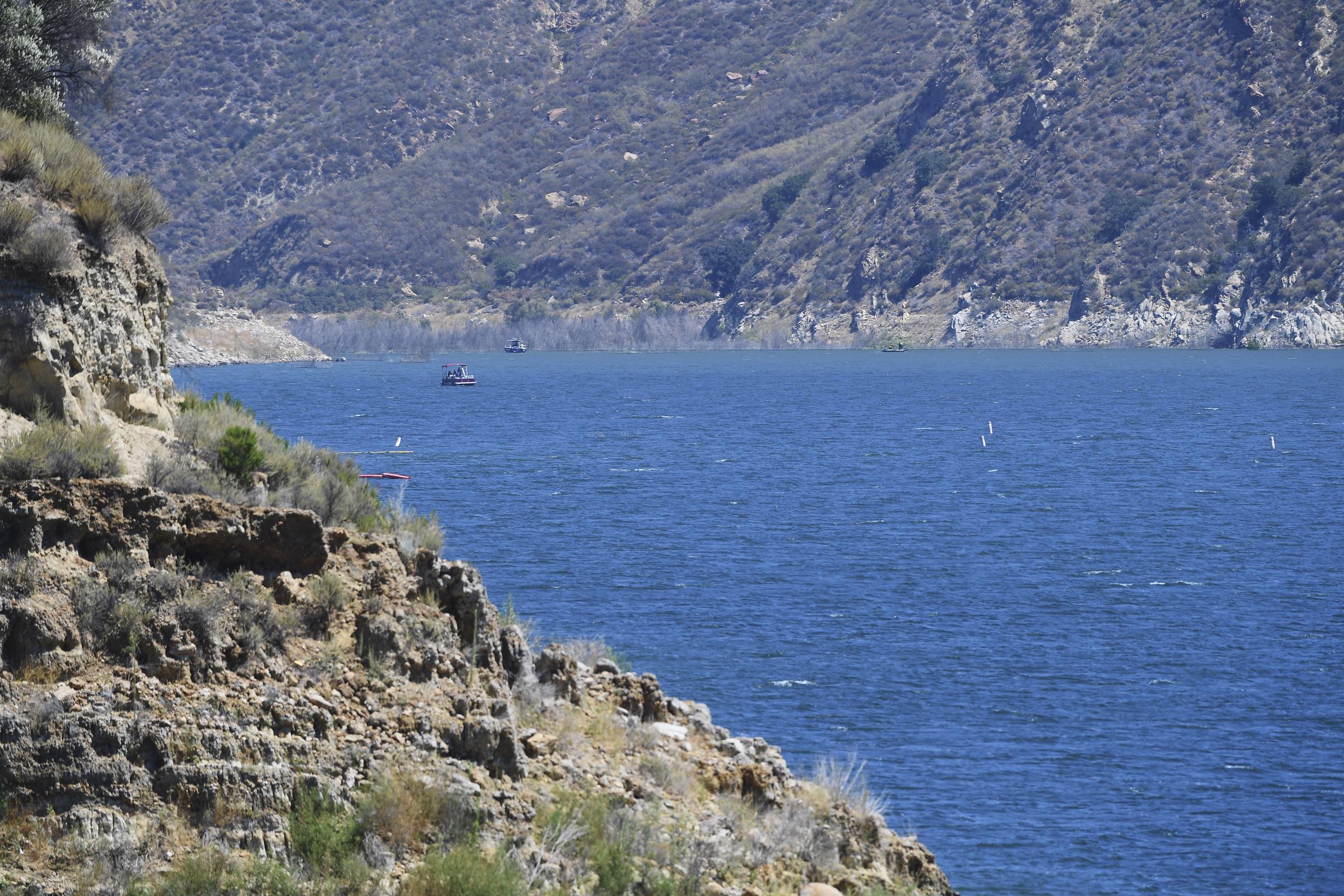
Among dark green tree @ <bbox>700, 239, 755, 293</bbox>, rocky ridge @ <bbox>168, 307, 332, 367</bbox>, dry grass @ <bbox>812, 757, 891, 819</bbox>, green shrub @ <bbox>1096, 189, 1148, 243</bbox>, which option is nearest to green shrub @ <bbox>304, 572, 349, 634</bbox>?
dry grass @ <bbox>812, 757, 891, 819</bbox>

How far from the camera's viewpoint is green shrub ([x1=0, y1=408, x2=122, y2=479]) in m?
11.7

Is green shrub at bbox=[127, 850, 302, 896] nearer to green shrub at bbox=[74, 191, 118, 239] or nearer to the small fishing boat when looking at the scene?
green shrub at bbox=[74, 191, 118, 239]

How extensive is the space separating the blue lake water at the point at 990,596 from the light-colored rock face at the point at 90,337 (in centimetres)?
1009

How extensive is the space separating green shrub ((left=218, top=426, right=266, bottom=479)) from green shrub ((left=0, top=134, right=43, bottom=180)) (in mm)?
2789

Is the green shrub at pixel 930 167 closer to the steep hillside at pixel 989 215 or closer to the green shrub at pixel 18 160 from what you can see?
the steep hillside at pixel 989 215

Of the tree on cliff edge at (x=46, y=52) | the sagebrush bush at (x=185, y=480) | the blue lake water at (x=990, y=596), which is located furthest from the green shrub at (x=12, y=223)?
the blue lake water at (x=990, y=596)

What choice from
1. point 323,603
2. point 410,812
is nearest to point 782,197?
point 323,603

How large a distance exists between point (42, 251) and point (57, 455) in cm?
201

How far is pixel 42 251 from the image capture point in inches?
507

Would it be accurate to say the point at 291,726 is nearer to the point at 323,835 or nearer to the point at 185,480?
the point at 323,835

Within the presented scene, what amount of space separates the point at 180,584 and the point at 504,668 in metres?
2.94

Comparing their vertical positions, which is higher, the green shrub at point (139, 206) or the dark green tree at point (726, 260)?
the dark green tree at point (726, 260)

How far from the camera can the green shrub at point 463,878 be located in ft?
35.3

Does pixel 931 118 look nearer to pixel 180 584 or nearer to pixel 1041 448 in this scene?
pixel 1041 448
